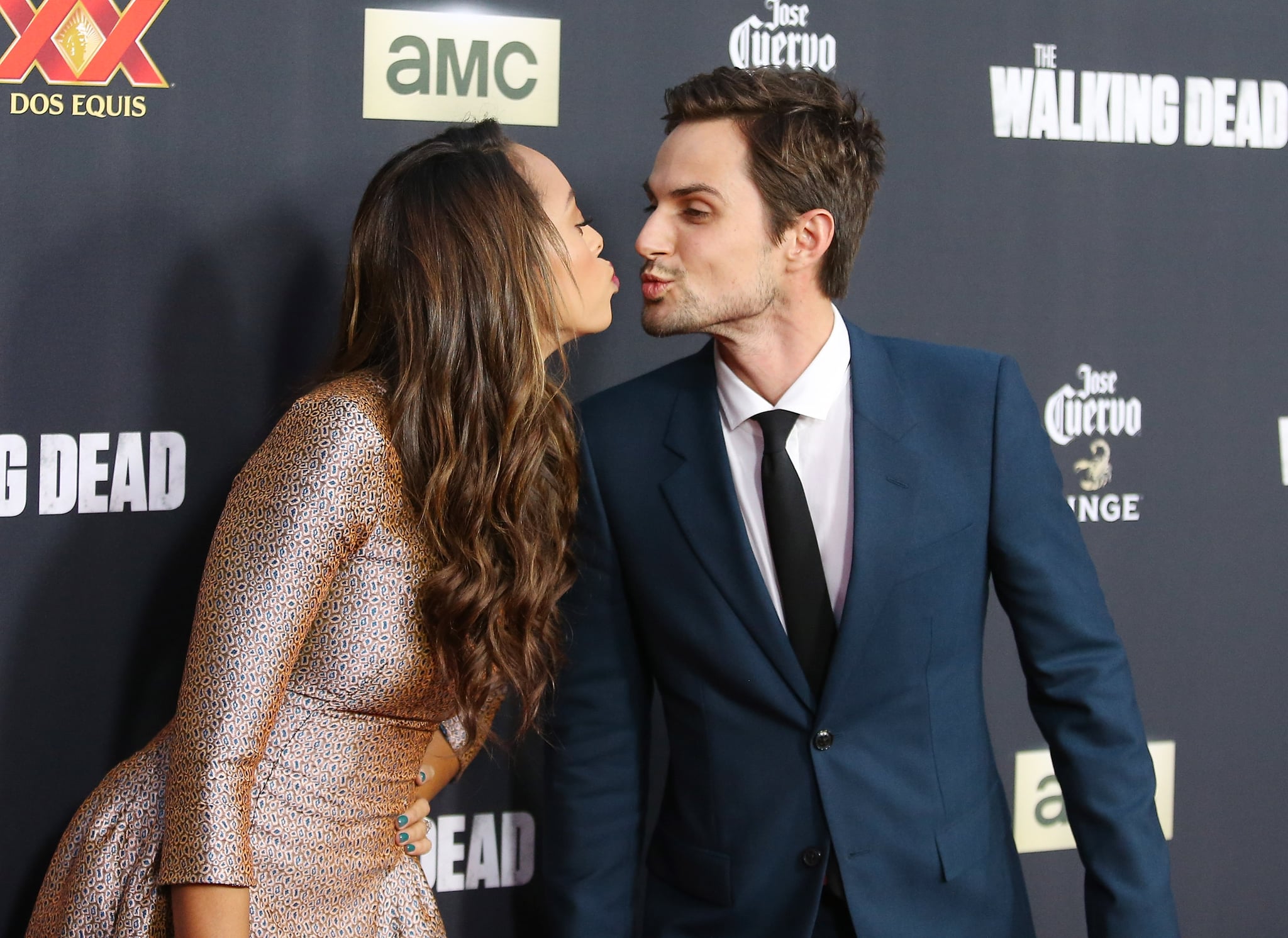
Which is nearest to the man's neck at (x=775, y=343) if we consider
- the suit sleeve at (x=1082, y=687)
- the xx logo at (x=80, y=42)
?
the suit sleeve at (x=1082, y=687)

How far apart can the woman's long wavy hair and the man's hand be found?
6.5 inches

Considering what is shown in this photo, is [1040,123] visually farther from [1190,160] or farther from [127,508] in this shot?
[127,508]

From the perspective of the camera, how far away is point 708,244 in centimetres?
146

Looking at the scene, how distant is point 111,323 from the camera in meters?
1.72

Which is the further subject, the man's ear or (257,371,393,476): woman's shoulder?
the man's ear

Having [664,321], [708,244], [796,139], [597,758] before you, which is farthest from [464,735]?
[796,139]

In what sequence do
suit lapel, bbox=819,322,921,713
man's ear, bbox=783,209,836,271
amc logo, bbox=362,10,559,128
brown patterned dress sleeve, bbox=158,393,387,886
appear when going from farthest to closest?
amc logo, bbox=362,10,559,128
man's ear, bbox=783,209,836,271
suit lapel, bbox=819,322,921,713
brown patterned dress sleeve, bbox=158,393,387,886

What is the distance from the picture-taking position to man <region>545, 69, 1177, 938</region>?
1.31 metres

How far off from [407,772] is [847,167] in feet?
3.00

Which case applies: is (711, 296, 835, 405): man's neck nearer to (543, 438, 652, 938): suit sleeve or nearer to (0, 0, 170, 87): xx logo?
(543, 438, 652, 938): suit sleeve

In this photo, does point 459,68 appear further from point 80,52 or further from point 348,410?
point 348,410

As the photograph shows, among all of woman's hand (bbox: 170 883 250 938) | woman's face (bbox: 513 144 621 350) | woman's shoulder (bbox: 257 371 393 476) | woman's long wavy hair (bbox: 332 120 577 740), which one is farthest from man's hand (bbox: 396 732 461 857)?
woman's face (bbox: 513 144 621 350)

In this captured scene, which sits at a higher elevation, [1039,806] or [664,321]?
[664,321]

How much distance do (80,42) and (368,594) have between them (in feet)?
3.19
